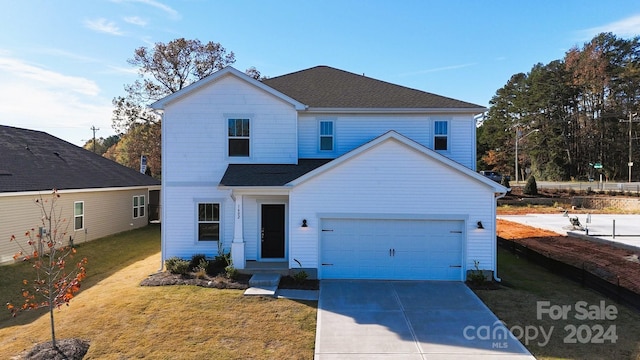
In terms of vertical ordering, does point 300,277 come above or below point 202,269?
below

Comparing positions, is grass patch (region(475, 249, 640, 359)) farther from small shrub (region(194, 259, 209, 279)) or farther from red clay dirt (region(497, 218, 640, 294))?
small shrub (region(194, 259, 209, 279))

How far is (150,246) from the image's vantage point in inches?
699

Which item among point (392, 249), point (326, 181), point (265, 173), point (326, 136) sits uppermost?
point (326, 136)

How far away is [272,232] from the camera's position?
41.9ft

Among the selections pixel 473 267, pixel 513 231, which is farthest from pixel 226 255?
pixel 513 231

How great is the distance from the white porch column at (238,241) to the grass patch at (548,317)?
7.54 m

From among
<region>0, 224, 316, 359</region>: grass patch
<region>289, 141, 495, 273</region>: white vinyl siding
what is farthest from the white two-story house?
<region>0, 224, 316, 359</region>: grass patch

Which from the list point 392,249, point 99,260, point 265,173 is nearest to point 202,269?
point 265,173

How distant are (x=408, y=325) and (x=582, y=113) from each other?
62463 mm

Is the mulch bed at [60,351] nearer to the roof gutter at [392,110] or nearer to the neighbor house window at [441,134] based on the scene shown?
the roof gutter at [392,110]

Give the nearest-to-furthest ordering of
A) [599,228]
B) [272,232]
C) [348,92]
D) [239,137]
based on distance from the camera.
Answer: [272,232]
[239,137]
[348,92]
[599,228]

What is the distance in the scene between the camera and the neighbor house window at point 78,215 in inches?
691

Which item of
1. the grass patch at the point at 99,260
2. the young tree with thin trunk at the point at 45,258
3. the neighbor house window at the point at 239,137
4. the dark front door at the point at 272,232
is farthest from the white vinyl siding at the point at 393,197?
the grass patch at the point at 99,260

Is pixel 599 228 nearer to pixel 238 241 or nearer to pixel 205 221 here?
pixel 238 241
